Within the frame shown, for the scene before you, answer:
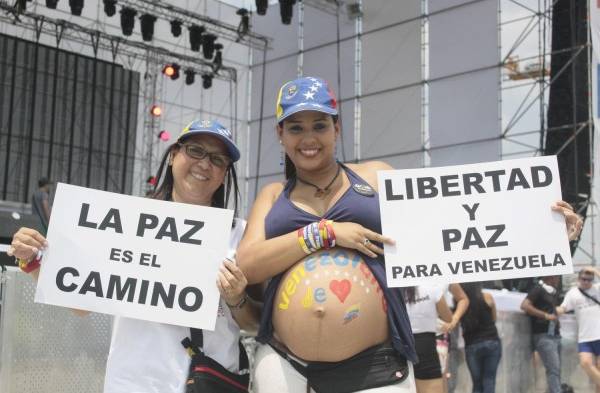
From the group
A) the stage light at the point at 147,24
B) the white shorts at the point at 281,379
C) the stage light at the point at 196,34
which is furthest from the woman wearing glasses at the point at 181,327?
the stage light at the point at 196,34

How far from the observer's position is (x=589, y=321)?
21.9ft

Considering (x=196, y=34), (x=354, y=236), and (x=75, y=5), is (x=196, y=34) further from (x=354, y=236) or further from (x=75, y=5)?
(x=354, y=236)

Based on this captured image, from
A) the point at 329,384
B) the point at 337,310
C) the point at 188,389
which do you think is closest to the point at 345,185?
the point at 337,310

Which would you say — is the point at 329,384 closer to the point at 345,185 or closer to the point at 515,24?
the point at 345,185

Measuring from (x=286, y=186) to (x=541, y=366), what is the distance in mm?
6607

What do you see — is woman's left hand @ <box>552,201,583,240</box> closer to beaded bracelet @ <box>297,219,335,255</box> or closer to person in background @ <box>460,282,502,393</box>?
beaded bracelet @ <box>297,219,335,255</box>

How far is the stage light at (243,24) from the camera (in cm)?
1598

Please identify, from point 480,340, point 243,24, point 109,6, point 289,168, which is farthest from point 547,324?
point 243,24

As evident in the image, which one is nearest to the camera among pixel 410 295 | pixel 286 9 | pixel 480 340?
pixel 410 295

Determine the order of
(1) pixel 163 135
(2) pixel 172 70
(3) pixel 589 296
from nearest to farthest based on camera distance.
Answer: (3) pixel 589 296 < (2) pixel 172 70 < (1) pixel 163 135

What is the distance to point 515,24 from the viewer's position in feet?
49.8

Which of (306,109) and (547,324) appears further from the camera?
(547,324)

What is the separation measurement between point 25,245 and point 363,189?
919 mm

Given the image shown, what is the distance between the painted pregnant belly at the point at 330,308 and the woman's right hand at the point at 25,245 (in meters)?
0.67
